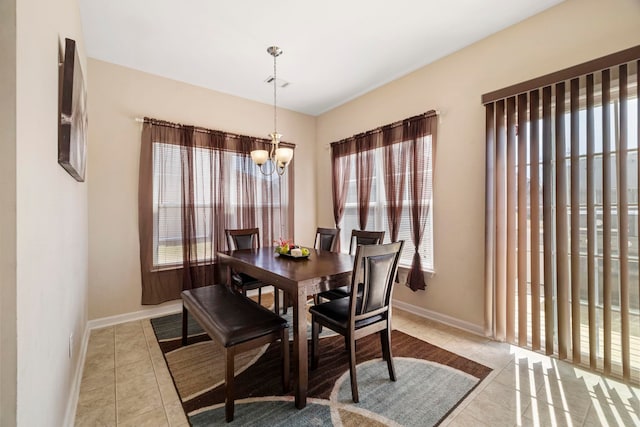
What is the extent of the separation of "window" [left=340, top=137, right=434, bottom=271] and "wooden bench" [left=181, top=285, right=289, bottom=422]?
80.0 inches

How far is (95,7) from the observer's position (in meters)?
2.35

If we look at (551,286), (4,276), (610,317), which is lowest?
(610,317)

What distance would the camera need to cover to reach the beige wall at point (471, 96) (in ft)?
7.13

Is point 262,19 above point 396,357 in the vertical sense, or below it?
above

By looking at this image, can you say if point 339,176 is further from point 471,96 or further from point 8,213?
point 8,213

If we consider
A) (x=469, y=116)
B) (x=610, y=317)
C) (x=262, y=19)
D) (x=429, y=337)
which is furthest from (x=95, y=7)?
(x=610, y=317)

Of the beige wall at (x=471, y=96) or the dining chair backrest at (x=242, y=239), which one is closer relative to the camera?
the beige wall at (x=471, y=96)

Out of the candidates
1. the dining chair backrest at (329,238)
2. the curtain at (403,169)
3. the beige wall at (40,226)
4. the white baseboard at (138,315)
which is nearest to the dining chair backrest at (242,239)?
the dining chair backrest at (329,238)

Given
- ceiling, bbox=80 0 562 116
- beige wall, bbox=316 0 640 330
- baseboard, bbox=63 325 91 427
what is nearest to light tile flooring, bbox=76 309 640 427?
baseboard, bbox=63 325 91 427

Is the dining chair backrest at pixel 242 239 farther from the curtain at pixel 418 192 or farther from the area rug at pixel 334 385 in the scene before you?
the curtain at pixel 418 192

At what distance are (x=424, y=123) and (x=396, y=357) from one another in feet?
8.27

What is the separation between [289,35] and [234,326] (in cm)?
268

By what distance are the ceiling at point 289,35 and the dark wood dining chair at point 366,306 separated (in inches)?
81.9

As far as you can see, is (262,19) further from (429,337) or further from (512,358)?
(512,358)
